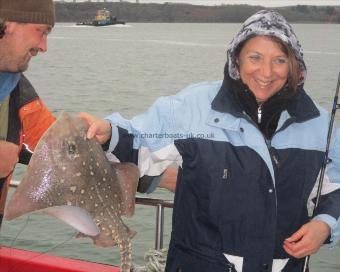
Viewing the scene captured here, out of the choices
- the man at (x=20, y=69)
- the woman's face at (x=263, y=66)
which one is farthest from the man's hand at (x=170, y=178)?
the man at (x=20, y=69)

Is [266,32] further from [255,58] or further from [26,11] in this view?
[26,11]

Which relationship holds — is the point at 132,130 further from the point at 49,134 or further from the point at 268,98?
the point at 268,98

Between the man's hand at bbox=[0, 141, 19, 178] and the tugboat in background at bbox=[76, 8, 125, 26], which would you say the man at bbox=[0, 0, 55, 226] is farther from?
the tugboat in background at bbox=[76, 8, 125, 26]

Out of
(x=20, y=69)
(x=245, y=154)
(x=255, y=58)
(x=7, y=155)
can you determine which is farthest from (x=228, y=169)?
(x=20, y=69)

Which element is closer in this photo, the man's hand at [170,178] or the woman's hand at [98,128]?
the woman's hand at [98,128]

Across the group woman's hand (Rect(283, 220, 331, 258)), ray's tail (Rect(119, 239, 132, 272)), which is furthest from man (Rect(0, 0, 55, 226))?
woman's hand (Rect(283, 220, 331, 258))

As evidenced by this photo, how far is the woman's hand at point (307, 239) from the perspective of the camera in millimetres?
2934

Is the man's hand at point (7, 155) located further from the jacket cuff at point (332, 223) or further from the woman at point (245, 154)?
the jacket cuff at point (332, 223)

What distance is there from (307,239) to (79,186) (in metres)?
1.34

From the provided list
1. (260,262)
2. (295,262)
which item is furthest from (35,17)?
(295,262)

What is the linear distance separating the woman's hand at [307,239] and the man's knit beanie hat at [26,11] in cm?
197

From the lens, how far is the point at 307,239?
2959mm

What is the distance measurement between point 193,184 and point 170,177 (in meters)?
0.36

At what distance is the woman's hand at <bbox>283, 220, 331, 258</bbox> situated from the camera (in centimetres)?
293
